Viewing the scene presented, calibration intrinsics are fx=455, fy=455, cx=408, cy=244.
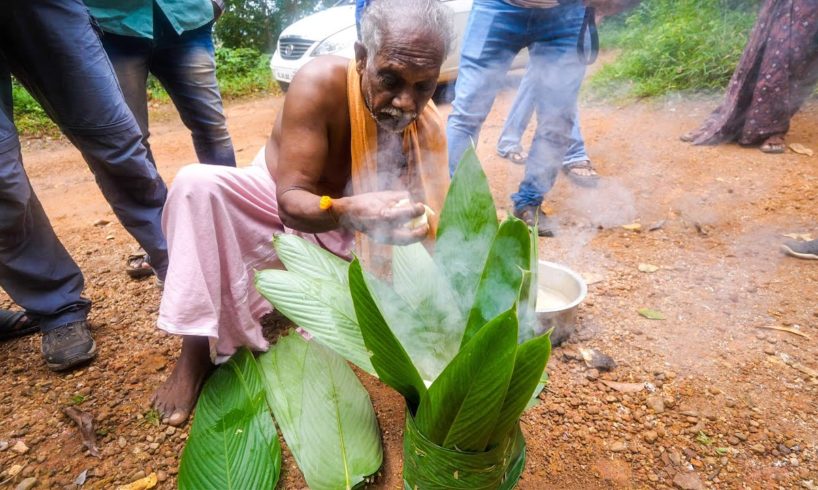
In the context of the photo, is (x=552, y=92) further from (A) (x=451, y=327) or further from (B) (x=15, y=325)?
(B) (x=15, y=325)

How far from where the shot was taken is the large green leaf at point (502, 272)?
89 cm

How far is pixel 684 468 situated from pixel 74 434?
177 cm

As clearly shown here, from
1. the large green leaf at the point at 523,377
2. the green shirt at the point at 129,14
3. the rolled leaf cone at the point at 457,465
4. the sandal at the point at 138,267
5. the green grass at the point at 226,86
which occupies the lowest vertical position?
the green grass at the point at 226,86

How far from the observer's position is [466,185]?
1070 millimetres

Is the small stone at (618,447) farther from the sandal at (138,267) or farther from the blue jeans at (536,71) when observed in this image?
the sandal at (138,267)

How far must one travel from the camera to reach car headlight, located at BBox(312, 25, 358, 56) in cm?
531

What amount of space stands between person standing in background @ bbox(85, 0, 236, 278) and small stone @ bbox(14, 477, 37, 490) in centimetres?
112

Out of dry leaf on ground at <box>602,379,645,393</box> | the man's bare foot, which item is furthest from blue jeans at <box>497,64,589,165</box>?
the man's bare foot

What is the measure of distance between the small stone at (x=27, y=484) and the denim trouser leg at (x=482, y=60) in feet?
6.84

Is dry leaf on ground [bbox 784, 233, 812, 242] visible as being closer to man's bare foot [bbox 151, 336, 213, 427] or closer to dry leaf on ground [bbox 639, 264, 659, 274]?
dry leaf on ground [bbox 639, 264, 659, 274]

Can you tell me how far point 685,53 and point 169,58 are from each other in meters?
5.29

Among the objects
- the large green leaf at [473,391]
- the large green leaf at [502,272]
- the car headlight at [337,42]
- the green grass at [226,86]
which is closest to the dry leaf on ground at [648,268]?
the large green leaf at [502,272]

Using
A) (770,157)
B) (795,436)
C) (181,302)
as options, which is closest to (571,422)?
(795,436)

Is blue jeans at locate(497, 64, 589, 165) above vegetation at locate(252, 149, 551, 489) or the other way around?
the other way around
